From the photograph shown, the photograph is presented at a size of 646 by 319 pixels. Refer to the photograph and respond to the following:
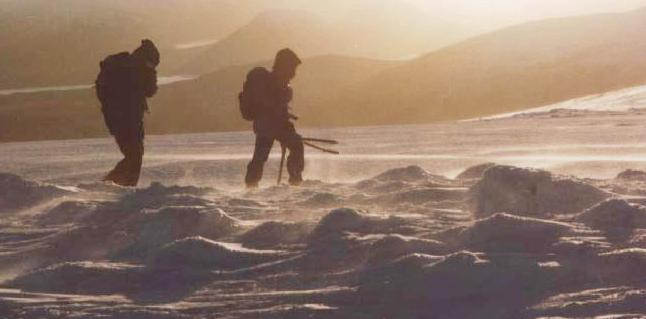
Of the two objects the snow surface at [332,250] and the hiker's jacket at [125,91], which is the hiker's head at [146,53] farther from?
the snow surface at [332,250]

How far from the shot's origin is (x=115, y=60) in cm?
1221

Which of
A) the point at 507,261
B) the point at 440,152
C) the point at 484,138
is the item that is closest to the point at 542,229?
the point at 507,261

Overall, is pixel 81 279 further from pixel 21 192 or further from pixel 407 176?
pixel 407 176

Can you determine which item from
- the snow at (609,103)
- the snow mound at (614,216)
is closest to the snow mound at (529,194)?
the snow mound at (614,216)

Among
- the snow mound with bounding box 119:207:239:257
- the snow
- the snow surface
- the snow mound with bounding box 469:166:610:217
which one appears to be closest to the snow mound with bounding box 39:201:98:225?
the snow surface

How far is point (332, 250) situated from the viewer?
21.6 feet

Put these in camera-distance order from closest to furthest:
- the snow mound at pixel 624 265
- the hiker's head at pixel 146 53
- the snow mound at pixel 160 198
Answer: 1. the snow mound at pixel 624 265
2. the snow mound at pixel 160 198
3. the hiker's head at pixel 146 53

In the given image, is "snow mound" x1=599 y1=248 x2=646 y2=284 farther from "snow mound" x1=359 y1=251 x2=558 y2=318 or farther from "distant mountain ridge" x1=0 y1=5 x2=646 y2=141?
"distant mountain ridge" x1=0 y1=5 x2=646 y2=141

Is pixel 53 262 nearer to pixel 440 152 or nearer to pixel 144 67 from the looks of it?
pixel 144 67

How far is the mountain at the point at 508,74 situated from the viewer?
3258 inches

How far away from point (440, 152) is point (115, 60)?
35.6 ft

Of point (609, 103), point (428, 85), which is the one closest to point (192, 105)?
point (428, 85)

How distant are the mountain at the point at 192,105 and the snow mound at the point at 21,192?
2376 inches

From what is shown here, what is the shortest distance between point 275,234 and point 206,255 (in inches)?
37.0
